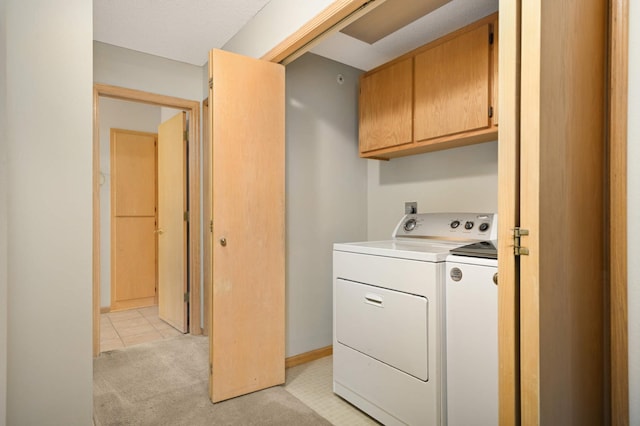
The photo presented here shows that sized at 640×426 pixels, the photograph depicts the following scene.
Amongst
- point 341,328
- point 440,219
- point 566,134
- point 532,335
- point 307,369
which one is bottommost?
point 307,369

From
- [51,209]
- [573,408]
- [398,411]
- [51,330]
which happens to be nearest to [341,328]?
[398,411]

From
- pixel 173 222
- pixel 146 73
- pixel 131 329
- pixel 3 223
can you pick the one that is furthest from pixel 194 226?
pixel 3 223

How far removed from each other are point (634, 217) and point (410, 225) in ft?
4.47

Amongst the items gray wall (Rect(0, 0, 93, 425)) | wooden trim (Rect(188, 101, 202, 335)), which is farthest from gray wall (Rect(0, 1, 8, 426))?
wooden trim (Rect(188, 101, 202, 335))

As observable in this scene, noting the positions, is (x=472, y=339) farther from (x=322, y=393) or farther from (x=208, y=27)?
(x=208, y=27)

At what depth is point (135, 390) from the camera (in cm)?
227

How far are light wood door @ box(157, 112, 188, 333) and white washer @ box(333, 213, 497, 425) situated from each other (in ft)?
5.85

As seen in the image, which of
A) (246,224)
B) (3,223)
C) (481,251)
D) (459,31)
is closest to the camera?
(3,223)

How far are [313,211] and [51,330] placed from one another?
1.75 metres

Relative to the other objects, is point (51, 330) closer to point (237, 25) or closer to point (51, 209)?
point (51, 209)

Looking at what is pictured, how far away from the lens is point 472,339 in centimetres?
149

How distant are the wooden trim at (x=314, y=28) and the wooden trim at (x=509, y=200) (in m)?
0.81

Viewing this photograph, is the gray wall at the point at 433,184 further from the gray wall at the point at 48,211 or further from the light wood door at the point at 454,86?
the gray wall at the point at 48,211

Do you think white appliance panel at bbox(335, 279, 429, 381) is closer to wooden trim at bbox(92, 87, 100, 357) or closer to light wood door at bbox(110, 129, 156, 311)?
wooden trim at bbox(92, 87, 100, 357)
